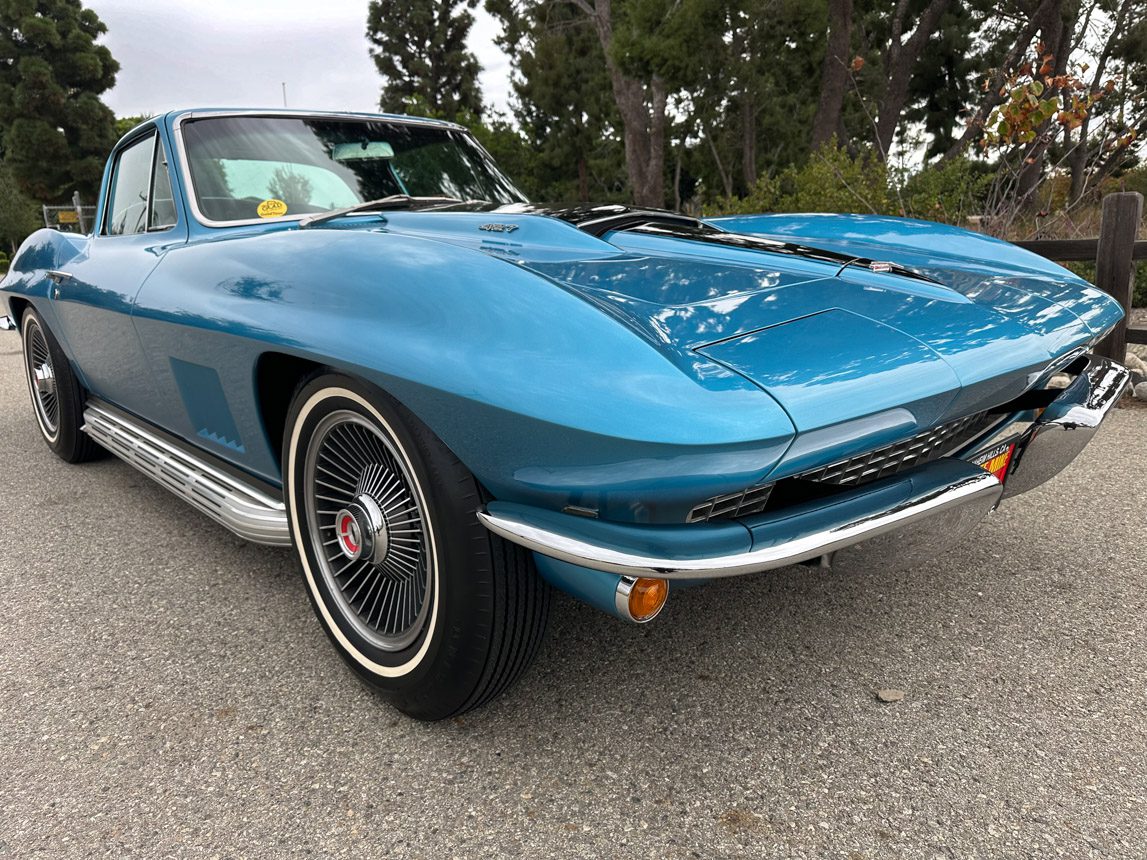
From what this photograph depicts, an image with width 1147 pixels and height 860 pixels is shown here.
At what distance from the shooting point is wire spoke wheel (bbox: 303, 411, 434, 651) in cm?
178

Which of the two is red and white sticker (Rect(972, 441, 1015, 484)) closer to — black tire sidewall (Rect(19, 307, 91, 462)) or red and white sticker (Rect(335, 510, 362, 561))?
red and white sticker (Rect(335, 510, 362, 561))

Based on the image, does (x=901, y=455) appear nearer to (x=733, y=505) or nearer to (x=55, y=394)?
(x=733, y=505)

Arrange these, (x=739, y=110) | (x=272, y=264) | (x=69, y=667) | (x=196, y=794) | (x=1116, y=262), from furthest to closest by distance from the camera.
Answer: (x=739, y=110), (x=1116, y=262), (x=69, y=667), (x=272, y=264), (x=196, y=794)

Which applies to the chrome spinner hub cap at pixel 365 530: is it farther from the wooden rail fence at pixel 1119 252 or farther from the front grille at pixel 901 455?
the wooden rail fence at pixel 1119 252

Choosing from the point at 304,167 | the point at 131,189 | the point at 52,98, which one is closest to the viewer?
the point at 304,167

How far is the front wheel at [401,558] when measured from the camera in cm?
155

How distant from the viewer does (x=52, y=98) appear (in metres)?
34.9

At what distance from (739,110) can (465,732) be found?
1888 centimetres

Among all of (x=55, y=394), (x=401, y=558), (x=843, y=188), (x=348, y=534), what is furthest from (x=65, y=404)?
(x=843, y=188)

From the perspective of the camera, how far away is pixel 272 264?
1.95 meters

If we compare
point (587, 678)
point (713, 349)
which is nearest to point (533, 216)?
point (713, 349)

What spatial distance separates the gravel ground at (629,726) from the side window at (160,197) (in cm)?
118

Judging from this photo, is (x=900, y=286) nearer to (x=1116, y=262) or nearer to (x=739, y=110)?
(x=1116, y=262)

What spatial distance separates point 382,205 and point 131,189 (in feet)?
4.48
